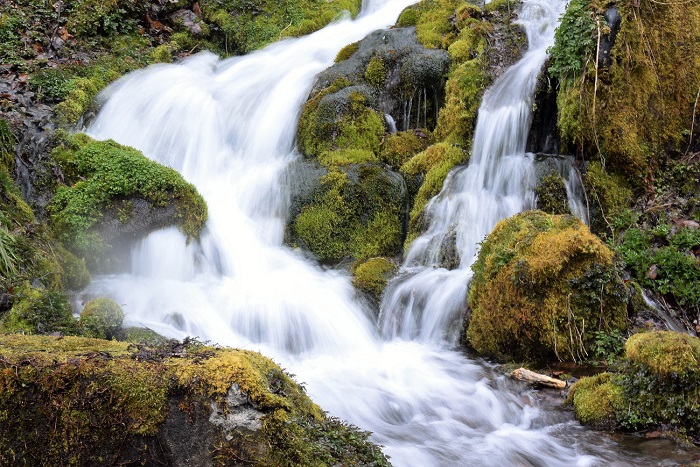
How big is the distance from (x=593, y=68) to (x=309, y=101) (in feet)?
16.3

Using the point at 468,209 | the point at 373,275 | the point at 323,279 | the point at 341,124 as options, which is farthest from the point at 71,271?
the point at 468,209

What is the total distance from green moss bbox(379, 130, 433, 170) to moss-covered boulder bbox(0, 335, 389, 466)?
7.15 m

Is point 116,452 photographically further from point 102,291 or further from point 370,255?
point 370,255

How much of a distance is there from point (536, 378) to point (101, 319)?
4302 mm

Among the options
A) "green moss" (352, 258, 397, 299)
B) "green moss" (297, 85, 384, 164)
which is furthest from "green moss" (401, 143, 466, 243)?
"green moss" (297, 85, 384, 164)

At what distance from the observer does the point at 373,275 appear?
25.7 feet

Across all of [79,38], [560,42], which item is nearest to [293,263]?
[560,42]

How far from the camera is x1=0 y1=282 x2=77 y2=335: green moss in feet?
16.6

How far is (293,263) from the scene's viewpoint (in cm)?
871

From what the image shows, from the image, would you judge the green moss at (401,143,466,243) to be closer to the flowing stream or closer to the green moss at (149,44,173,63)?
the flowing stream

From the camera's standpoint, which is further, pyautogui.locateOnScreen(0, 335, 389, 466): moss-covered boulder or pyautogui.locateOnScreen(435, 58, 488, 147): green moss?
pyautogui.locateOnScreen(435, 58, 488, 147): green moss

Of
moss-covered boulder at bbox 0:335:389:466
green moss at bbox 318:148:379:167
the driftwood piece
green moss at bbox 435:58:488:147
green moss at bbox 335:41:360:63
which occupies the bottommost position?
the driftwood piece

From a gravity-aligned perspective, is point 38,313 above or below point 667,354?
below

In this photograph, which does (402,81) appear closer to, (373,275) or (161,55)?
(373,275)
